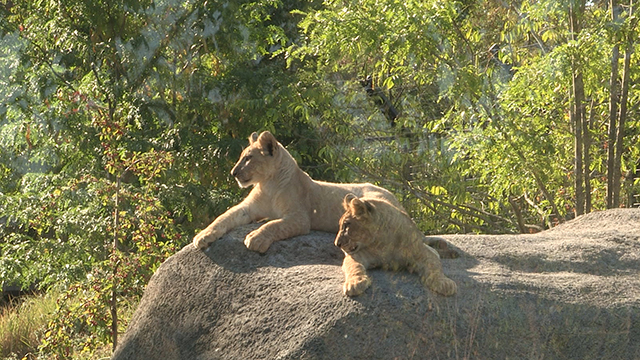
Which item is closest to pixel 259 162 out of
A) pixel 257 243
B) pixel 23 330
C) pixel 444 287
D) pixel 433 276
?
pixel 257 243

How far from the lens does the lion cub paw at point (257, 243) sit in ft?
18.5

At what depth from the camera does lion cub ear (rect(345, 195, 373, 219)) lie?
510 centimetres

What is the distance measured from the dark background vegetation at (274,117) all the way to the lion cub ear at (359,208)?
3.41 metres

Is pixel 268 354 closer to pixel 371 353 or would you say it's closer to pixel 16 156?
pixel 371 353

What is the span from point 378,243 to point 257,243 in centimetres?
91

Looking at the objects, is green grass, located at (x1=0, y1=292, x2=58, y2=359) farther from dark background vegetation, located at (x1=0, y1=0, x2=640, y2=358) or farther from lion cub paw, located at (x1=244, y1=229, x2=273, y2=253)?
lion cub paw, located at (x1=244, y1=229, x2=273, y2=253)

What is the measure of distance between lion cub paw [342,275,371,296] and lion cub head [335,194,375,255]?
289mm

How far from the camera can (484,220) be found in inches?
431

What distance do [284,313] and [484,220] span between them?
6382mm

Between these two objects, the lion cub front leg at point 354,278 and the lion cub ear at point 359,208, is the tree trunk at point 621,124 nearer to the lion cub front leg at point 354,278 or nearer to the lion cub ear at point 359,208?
the lion cub ear at point 359,208

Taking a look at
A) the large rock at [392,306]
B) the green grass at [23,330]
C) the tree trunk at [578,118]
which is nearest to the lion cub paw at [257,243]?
the large rock at [392,306]

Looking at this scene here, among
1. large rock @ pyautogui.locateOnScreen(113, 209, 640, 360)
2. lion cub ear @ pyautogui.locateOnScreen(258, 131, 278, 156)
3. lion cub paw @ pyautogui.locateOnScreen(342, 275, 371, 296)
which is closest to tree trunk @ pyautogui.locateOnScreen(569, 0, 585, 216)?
large rock @ pyautogui.locateOnScreen(113, 209, 640, 360)

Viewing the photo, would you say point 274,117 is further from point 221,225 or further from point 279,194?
point 221,225

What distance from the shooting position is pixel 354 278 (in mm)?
4859
